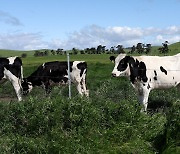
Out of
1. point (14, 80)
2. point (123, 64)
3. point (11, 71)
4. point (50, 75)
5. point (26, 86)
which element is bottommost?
point (26, 86)

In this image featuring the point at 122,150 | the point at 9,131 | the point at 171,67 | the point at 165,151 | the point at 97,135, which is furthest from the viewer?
the point at 171,67

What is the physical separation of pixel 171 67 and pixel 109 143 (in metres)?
7.49

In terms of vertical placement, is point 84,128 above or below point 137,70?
Answer: below

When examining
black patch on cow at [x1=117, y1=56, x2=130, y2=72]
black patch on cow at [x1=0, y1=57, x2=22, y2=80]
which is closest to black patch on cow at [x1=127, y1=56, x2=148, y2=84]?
black patch on cow at [x1=117, y1=56, x2=130, y2=72]

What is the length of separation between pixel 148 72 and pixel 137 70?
378 mm

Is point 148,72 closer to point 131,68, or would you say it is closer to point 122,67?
point 131,68

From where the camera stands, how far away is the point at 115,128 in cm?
780

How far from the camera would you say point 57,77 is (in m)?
18.2

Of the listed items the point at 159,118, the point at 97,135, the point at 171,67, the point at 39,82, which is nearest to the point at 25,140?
the point at 97,135

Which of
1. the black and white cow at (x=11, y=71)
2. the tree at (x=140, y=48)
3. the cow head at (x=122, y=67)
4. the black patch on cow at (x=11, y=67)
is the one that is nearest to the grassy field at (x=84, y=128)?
the cow head at (x=122, y=67)

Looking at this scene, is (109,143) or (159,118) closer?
(109,143)

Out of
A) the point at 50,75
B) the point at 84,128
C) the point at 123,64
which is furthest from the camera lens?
the point at 50,75

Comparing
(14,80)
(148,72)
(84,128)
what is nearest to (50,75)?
(14,80)

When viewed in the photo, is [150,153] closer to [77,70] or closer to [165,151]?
[165,151]
